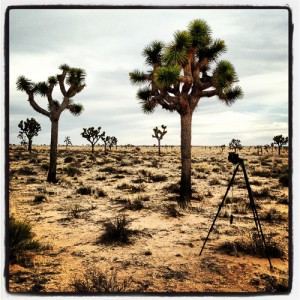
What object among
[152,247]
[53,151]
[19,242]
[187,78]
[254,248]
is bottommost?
[152,247]

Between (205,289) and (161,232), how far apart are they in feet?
7.87

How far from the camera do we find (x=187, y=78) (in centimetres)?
827

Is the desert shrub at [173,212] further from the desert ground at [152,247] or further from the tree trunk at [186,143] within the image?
the tree trunk at [186,143]

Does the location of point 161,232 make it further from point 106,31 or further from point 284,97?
point 106,31

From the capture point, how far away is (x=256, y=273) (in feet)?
14.1

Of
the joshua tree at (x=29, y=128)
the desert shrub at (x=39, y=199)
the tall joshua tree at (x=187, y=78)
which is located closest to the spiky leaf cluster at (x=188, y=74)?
the tall joshua tree at (x=187, y=78)

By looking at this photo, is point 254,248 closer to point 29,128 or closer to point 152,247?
point 152,247

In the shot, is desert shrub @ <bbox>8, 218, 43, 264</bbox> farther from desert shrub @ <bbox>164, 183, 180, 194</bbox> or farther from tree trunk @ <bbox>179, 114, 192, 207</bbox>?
desert shrub @ <bbox>164, 183, 180, 194</bbox>

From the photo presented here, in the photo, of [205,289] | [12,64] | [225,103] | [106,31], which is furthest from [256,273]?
[225,103]

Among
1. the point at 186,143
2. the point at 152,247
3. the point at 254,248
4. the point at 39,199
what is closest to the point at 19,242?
the point at 152,247

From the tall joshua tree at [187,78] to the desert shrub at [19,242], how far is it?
4493 millimetres

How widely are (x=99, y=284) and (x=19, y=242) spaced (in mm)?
1871

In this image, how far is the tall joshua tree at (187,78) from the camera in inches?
305

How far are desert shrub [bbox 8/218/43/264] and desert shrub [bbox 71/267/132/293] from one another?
1.16 m
